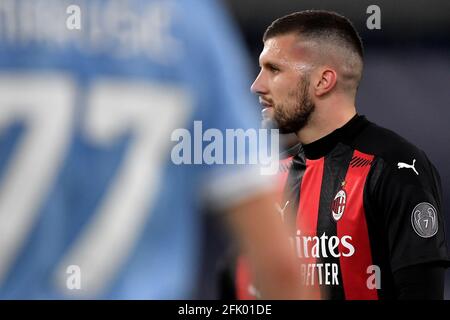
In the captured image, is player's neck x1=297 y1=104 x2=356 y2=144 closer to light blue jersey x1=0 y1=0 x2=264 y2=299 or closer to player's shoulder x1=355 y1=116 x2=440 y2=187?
player's shoulder x1=355 y1=116 x2=440 y2=187

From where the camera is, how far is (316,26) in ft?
6.04

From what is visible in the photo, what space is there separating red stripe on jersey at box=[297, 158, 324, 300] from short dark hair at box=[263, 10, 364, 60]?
1.18ft

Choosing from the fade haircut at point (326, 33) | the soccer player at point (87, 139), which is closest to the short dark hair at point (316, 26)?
the fade haircut at point (326, 33)

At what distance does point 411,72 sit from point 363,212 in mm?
455

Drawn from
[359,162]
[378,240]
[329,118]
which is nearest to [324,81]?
[329,118]

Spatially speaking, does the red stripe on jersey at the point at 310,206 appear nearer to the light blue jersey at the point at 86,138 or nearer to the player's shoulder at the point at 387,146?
the player's shoulder at the point at 387,146

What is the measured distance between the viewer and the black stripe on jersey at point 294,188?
189 cm

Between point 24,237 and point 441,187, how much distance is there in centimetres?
122

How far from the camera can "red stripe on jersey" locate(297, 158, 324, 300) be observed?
1841mm

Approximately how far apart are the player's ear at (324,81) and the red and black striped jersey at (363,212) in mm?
118

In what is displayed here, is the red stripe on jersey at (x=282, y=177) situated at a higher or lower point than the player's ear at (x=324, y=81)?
lower

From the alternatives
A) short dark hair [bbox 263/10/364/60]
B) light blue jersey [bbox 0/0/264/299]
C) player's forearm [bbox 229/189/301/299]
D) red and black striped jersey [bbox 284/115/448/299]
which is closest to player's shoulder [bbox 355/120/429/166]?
red and black striped jersey [bbox 284/115/448/299]
